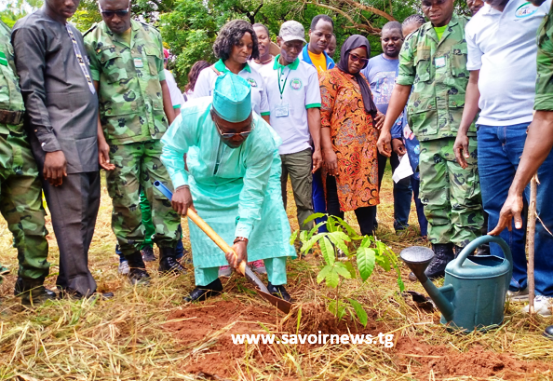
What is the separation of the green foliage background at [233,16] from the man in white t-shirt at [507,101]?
19.8 feet

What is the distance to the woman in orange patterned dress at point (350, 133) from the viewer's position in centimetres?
421

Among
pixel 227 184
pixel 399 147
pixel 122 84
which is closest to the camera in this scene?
pixel 227 184

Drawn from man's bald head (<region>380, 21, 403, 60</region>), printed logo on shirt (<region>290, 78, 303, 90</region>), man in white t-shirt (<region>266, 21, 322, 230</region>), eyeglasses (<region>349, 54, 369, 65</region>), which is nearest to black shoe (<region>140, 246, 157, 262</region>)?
man in white t-shirt (<region>266, 21, 322, 230</region>)

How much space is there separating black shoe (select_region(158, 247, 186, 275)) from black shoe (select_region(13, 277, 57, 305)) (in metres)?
0.87

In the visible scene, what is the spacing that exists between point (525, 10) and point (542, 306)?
5.27 ft

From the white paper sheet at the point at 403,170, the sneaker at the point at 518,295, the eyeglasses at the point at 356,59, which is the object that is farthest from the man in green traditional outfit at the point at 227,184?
the white paper sheet at the point at 403,170

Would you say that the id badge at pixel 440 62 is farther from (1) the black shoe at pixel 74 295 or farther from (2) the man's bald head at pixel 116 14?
(1) the black shoe at pixel 74 295

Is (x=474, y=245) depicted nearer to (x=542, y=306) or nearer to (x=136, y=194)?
(x=542, y=306)

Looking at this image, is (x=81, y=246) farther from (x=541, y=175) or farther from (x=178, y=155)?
(x=541, y=175)

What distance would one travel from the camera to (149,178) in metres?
3.61

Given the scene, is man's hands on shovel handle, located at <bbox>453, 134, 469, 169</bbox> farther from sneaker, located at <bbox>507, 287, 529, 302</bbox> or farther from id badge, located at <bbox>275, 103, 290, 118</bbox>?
id badge, located at <bbox>275, 103, 290, 118</bbox>

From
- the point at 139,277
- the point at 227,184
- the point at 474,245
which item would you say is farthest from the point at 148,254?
the point at 474,245

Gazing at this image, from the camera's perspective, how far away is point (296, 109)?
419 centimetres

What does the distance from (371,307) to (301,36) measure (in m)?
2.34
